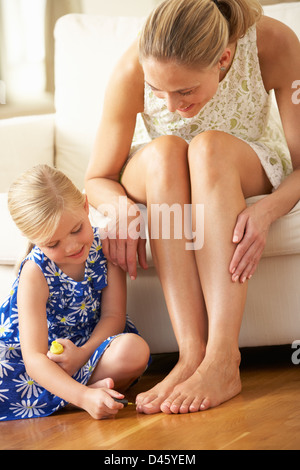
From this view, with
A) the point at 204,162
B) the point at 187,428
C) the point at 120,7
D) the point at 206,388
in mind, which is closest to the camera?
the point at 187,428

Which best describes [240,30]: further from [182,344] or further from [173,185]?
[182,344]

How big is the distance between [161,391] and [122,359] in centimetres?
11

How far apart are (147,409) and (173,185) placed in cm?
47

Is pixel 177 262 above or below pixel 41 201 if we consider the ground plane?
below

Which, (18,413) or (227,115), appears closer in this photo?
(18,413)

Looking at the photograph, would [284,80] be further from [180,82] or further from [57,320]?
[57,320]

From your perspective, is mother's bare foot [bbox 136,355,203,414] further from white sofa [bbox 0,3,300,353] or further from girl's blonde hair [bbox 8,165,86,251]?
white sofa [bbox 0,3,300,353]

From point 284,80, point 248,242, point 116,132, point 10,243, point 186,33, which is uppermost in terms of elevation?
point 186,33

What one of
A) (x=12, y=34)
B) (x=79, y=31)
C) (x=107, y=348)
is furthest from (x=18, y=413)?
(x=12, y=34)

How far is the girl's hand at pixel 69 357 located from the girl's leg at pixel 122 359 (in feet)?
0.13

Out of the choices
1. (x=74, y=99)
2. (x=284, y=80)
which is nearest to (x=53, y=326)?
(x=284, y=80)

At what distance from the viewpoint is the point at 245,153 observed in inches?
59.4

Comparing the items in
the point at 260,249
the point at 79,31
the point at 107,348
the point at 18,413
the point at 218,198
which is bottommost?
the point at 18,413

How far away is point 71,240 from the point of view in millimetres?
1362
